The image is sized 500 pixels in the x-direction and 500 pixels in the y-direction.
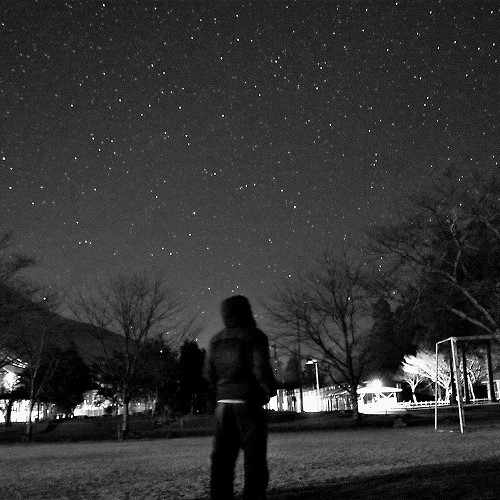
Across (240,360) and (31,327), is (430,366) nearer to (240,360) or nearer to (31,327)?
(31,327)

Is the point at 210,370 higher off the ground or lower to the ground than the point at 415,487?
higher

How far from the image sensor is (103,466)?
1222 centimetres

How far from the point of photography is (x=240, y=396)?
15.2ft

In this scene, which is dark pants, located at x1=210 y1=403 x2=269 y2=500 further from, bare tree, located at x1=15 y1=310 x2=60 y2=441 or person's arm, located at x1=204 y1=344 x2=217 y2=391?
bare tree, located at x1=15 y1=310 x2=60 y2=441

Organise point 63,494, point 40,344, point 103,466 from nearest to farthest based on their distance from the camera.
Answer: point 63,494 → point 103,466 → point 40,344

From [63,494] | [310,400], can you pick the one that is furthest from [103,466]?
[310,400]

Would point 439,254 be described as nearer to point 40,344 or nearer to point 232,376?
point 40,344

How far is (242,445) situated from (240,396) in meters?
0.37

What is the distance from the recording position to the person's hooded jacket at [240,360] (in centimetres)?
461

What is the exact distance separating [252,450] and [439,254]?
22.6 metres

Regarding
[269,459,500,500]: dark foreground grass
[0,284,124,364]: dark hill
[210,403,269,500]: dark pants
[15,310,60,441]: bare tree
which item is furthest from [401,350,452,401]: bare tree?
[210,403,269,500]: dark pants

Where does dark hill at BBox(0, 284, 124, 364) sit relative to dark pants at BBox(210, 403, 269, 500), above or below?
above

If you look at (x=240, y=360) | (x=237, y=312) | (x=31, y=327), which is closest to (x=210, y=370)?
(x=240, y=360)

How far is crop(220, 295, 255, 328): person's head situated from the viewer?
15.8ft
